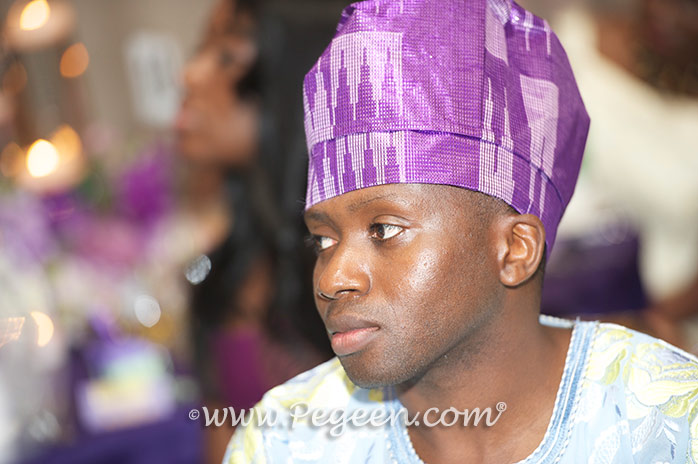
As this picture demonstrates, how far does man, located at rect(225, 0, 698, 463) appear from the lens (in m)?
0.98

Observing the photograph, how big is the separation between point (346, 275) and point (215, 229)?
2.36 meters

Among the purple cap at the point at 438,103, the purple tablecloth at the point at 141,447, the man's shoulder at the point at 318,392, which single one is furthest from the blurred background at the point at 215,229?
the purple cap at the point at 438,103

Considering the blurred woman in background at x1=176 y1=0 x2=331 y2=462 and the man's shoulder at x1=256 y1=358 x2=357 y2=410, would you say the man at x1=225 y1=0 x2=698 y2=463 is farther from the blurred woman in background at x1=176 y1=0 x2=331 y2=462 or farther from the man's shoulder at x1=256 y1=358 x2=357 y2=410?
the blurred woman in background at x1=176 y1=0 x2=331 y2=462

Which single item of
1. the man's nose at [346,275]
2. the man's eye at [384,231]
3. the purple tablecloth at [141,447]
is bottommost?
the purple tablecloth at [141,447]

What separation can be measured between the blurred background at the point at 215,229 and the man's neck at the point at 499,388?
817mm

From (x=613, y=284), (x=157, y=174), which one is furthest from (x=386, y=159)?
(x=157, y=174)

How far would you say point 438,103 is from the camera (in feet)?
3.23

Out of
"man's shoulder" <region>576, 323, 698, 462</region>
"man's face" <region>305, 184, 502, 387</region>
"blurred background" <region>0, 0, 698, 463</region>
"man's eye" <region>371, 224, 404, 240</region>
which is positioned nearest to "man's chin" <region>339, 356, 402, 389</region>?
"man's face" <region>305, 184, 502, 387</region>

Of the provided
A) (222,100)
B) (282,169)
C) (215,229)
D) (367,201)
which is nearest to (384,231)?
(367,201)

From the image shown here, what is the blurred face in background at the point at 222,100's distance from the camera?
218 centimetres

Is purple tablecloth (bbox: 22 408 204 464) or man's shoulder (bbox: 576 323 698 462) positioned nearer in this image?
man's shoulder (bbox: 576 323 698 462)

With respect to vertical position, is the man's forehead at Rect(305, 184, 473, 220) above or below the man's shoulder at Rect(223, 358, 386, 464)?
above

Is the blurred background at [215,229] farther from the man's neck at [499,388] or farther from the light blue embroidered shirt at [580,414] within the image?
the man's neck at [499,388]

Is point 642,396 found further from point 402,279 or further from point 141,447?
point 141,447
